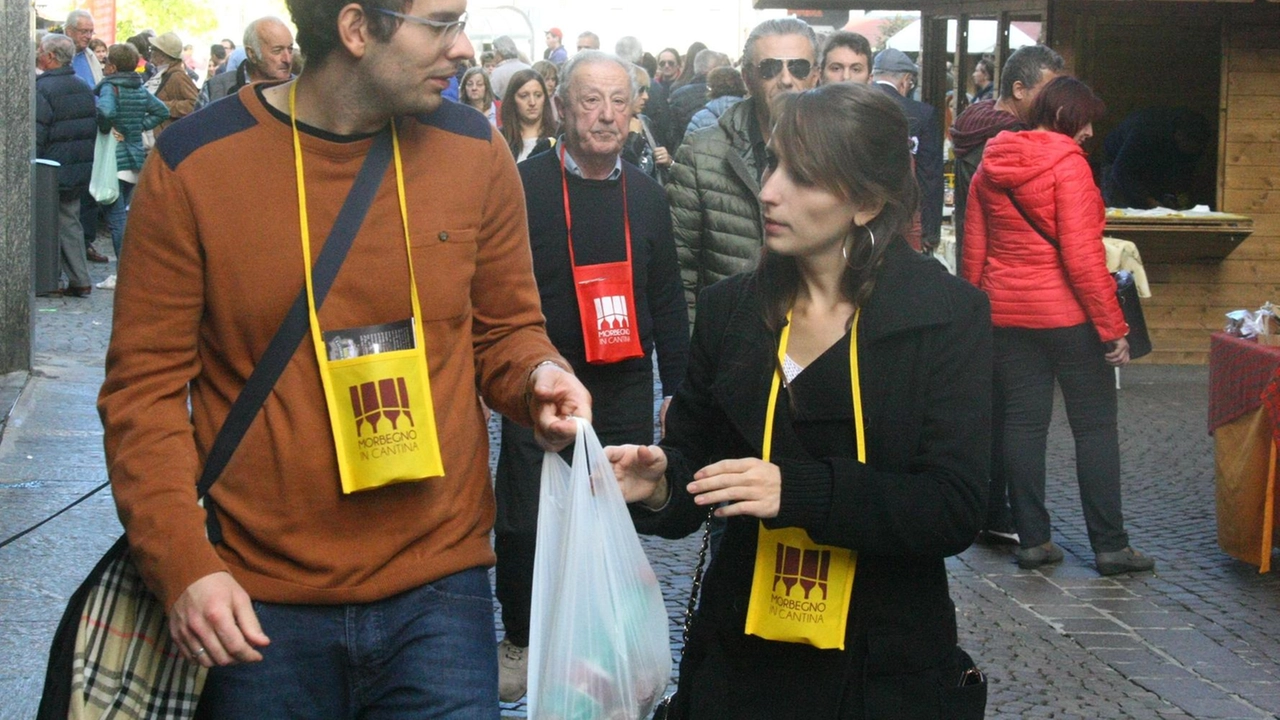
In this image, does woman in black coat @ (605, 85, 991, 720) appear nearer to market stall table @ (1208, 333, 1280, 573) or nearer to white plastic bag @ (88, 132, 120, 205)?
market stall table @ (1208, 333, 1280, 573)

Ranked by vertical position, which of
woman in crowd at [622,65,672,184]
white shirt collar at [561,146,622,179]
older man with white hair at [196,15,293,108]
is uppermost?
older man with white hair at [196,15,293,108]

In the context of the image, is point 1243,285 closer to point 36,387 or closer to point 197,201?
point 36,387

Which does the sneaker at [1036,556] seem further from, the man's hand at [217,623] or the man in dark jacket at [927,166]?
the man's hand at [217,623]

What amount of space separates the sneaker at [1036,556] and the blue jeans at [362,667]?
4.35 metres

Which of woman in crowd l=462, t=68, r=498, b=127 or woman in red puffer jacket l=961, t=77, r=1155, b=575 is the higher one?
woman in crowd l=462, t=68, r=498, b=127

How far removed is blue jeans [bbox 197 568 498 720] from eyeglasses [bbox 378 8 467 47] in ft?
2.62

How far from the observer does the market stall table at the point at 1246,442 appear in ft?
20.1

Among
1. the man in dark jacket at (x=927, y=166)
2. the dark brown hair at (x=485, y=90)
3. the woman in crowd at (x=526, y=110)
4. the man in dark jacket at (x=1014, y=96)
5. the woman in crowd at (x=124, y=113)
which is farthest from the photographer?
the woman in crowd at (x=124, y=113)

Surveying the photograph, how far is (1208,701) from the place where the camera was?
16.1ft

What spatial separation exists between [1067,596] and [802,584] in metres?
3.75

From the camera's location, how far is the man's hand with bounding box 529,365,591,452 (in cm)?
250

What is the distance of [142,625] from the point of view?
2400mm

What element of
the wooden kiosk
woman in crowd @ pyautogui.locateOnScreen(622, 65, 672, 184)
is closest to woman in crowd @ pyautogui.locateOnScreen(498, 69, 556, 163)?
woman in crowd @ pyautogui.locateOnScreen(622, 65, 672, 184)

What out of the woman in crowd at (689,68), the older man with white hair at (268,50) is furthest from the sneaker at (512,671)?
the woman in crowd at (689,68)
